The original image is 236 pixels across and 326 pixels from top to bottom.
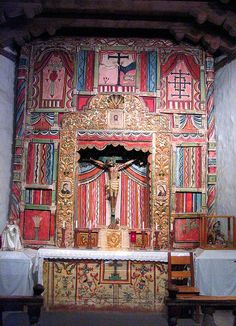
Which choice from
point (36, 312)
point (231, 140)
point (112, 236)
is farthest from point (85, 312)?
point (231, 140)

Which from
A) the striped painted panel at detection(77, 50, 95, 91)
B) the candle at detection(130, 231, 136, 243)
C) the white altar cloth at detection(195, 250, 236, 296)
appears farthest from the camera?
the striped painted panel at detection(77, 50, 95, 91)

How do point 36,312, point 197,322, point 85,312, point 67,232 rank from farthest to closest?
point 67,232 → point 85,312 → point 197,322 → point 36,312

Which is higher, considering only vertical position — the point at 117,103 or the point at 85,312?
the point at 117,103

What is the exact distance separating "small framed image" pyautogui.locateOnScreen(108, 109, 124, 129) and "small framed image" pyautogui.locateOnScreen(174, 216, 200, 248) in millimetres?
2126

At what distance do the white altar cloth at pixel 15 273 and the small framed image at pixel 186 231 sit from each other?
2.78 meters

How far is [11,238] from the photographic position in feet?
23.1

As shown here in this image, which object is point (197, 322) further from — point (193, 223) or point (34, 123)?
point (34, 123)

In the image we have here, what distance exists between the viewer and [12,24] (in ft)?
25.8

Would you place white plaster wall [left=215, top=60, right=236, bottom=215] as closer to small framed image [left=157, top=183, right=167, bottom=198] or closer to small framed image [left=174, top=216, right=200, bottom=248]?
small framed image [left=174, top=216, right=200, bottom=248]

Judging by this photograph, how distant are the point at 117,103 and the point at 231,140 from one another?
2326mm

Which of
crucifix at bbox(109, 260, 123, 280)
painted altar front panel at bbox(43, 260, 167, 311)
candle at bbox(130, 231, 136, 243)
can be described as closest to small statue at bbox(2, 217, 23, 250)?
painted altar front panel at bbox(43, 260, 167, 311)


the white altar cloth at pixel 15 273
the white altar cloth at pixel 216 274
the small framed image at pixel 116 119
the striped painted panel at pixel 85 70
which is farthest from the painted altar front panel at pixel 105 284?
the striped painted panel at pixel 85 70

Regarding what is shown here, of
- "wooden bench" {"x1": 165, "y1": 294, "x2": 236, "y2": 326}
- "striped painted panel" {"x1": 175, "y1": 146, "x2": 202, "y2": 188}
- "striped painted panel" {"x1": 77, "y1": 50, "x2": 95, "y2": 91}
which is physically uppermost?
"striped painted panel" {"x1": 77, "y1": 50, "x2": 95, "y2": 91}

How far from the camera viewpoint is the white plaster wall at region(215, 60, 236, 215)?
773cm
